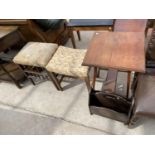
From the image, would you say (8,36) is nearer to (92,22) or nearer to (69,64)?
(69,64)

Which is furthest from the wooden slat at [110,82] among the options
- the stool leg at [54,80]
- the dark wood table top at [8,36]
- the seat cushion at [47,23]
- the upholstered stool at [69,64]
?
the dark wood table top at [8,36]

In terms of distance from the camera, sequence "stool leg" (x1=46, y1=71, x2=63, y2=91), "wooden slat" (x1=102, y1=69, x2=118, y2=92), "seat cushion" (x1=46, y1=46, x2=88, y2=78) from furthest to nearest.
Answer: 1. "stool leg" (x1=46, y1=71, x2=63, y2=91)
2. "wooden slat" (x1=102, y1=69, x2=118, y2=92)
3. "seat cushion" (x1=46, y1=46, x2=88, y2=78)

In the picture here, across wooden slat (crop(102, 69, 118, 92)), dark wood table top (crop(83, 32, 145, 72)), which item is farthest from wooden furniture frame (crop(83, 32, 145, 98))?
wooden slat (crop(102, 69, 118, 92))

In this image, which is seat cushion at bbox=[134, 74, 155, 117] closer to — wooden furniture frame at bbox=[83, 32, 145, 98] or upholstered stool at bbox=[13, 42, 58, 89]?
wooden furniture frame at bbox=[83, 32, 145, 98]

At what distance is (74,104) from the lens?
5.98ft

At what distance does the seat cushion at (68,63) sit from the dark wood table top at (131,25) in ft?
1.94

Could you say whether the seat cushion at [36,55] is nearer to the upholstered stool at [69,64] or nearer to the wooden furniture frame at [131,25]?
the upholstered stool at [69,64]

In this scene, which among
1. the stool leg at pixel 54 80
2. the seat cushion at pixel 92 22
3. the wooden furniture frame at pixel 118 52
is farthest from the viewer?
the seat cushion at pixel 92 22

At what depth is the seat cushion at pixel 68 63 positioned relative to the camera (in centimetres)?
154

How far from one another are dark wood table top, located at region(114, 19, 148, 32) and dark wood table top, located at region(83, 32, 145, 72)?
567 millimetres

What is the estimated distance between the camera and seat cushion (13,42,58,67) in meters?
1.69
